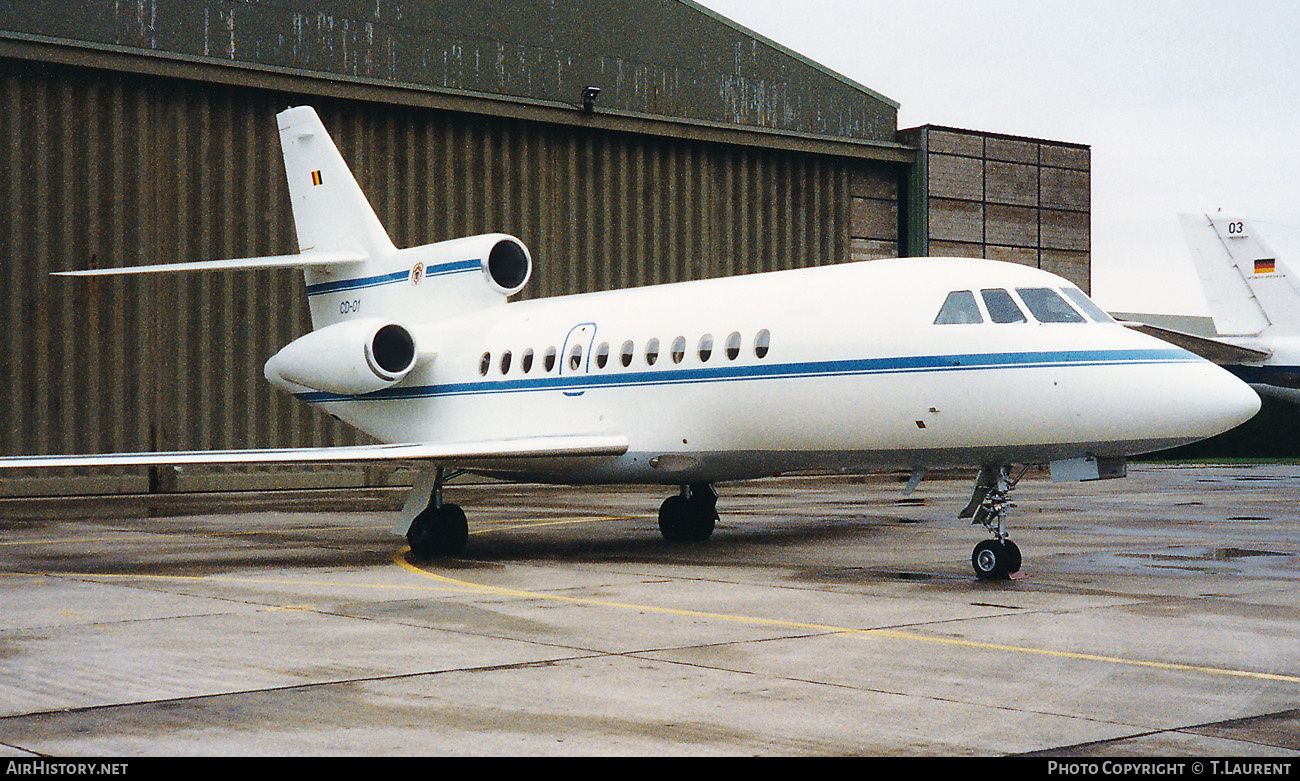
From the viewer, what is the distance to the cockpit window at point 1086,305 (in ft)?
40.9

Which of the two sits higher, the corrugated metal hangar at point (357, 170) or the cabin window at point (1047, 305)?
the corrugated metal hangar at point (357, 170)

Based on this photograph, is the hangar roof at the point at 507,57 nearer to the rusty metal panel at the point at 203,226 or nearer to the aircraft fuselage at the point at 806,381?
the rusty metal panel at the point at 203,226

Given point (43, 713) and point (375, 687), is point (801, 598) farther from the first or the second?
→ point (43, 713)

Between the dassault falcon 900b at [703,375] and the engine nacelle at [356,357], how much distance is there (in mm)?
30

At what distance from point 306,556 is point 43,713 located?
8.65 meters

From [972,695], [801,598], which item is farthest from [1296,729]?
[801,598]

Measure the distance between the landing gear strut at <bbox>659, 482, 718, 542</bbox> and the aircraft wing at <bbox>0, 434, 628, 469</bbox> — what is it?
2044 millimetres

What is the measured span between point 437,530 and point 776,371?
4334 millimetres

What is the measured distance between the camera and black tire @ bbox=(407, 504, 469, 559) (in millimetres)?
15109

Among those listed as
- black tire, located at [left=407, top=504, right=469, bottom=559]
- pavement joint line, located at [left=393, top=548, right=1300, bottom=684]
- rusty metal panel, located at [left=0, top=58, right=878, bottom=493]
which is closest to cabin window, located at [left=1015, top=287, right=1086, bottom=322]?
pavement joint line, located at [left=393, top=548, right=1300, bottom=684]

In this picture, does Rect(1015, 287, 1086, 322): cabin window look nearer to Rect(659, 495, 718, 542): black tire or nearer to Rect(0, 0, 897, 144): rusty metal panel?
Rect(659, 495, 718, 542): black tire

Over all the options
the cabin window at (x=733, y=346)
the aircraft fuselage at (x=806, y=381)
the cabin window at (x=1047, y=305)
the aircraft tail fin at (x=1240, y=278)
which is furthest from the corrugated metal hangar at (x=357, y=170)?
the cabin window at (x=1047, y=305)

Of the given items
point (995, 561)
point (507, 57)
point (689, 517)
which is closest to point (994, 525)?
point (995, 561)

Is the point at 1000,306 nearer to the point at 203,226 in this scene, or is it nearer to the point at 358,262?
the point at 358,262
